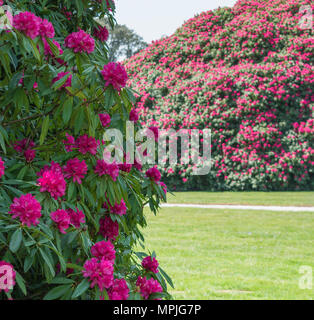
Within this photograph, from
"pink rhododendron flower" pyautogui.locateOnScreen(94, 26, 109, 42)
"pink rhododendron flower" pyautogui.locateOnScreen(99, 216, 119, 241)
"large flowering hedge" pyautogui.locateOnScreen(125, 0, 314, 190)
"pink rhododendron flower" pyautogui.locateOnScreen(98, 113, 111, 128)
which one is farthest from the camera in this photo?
"large flowering hedge" pyautogui.locateOnScreen(125, 0, 314, 190)

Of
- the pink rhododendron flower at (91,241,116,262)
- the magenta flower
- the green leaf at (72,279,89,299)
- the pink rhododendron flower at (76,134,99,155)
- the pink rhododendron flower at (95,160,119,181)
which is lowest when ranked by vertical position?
the green leaf at (72,279,89,299)

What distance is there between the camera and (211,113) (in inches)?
492

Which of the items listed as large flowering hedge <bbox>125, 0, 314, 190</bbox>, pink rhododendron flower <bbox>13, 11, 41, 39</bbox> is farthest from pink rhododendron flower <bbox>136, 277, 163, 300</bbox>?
large flowering hedge <bbox>125, 0, 314, 190</bbox>

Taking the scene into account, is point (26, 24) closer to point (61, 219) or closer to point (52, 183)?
point (52, 183)

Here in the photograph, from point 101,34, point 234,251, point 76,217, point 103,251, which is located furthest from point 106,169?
point 234,251

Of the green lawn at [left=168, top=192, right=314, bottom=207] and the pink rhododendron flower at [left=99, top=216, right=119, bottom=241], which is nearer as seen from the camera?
the pink rhododendron flower at [left=99, top=216, right=119, bottom=241]

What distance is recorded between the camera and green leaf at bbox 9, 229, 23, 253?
1.42 meters

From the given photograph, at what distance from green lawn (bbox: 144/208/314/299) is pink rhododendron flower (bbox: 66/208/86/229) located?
2.11 meters

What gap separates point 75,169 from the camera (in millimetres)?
1758

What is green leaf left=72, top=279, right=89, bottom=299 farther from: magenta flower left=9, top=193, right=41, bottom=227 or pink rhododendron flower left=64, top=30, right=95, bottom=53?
pink rhododendron flower left=64, top=30, right=95, bottom=53

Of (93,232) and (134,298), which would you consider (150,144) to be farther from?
(134,298)

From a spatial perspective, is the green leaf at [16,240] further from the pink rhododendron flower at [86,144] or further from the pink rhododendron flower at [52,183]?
the pink rhododendron flower at [86,144]
